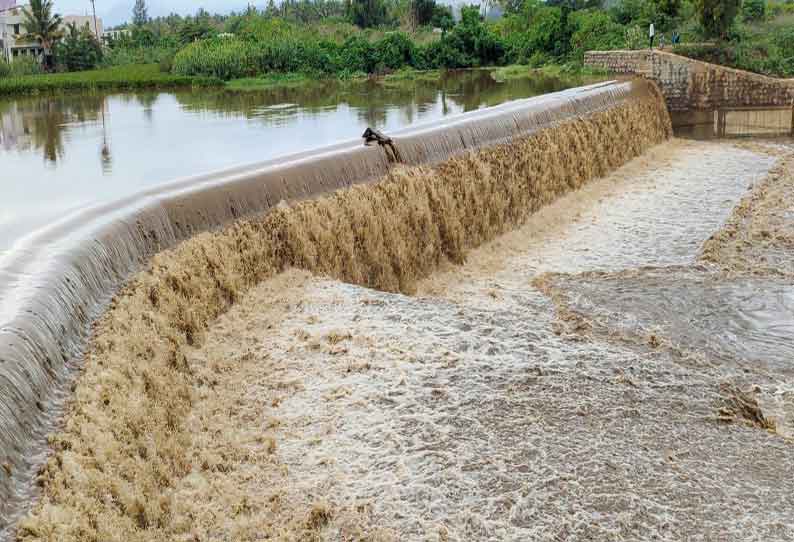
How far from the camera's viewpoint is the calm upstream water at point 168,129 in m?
9.48

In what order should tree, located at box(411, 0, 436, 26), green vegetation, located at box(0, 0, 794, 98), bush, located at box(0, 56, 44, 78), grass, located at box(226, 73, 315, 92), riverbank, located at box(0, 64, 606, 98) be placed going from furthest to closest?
tree, located at box(411, 0, 436, 26) < bush, located at box(0, 56, 44, 78) < grass, located at box(226, 73, 315, 92) < riverbank, located at box(0, 64, 606, 98) < green vegetation, located at box(0, 0, 794, 98)

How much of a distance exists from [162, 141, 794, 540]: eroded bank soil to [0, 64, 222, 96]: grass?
21918 mm

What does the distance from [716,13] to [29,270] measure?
19798 mm

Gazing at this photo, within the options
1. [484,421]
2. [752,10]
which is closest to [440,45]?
[752,10]

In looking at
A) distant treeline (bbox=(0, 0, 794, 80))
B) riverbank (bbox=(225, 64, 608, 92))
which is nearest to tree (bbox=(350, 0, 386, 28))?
distant treeline (bbox=(0, 0, 794, 80))

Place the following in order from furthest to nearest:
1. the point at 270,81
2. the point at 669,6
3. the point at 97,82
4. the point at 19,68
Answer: the point at 19,68, the point at 270,81, the point at 97,82, the point at 669,6

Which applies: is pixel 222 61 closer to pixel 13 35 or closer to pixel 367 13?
pixel 13 35

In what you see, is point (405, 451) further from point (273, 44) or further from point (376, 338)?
point (273, 44)

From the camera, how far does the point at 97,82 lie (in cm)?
2714

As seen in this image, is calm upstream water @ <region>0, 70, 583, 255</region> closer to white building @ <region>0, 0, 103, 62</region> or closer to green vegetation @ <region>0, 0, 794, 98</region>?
green vegetation @ <region>0, 0, 794, 98</region>

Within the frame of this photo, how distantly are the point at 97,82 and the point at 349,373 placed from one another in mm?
25280

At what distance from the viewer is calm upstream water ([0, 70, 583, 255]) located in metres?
9.48

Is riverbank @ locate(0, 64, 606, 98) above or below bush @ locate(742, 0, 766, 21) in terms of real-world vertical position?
below

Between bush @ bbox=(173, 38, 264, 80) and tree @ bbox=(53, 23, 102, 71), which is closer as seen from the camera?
bush @ bbox=(173, 38, 264, 80)
